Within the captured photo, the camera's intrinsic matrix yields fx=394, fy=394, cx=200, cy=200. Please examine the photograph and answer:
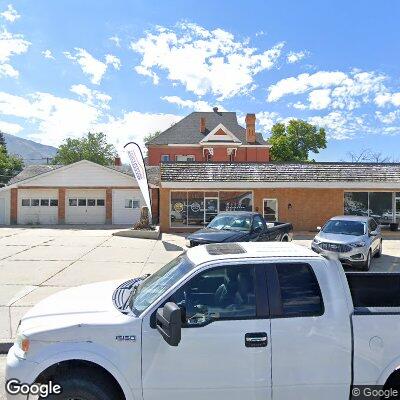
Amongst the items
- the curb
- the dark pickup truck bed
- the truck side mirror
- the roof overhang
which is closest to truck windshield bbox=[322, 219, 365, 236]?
the dark pickup truck bed

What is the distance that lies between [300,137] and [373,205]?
39355mm

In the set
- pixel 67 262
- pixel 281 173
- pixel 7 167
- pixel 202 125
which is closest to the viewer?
pixel 67 262

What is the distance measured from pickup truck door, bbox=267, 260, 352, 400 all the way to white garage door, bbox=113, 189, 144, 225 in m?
27.7

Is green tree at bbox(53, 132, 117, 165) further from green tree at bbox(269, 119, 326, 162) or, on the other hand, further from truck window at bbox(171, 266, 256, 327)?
truck window at bbox(171, 266, 256, 327)

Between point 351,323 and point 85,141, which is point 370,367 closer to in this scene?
point 351,323

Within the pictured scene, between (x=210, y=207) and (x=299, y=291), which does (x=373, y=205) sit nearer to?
(x=210, y=207)

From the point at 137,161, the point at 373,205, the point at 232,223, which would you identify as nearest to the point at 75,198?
the point at 137,161

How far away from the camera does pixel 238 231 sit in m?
12.2

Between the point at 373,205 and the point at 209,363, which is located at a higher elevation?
the point at 373,205

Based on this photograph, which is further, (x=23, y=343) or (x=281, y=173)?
(x=281, y=173)

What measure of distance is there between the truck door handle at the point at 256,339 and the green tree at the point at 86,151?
77953 millimetres

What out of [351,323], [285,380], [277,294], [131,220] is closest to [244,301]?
[277,294]

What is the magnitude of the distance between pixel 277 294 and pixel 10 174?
61.4 m

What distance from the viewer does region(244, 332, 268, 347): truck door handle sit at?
10.5 feet
